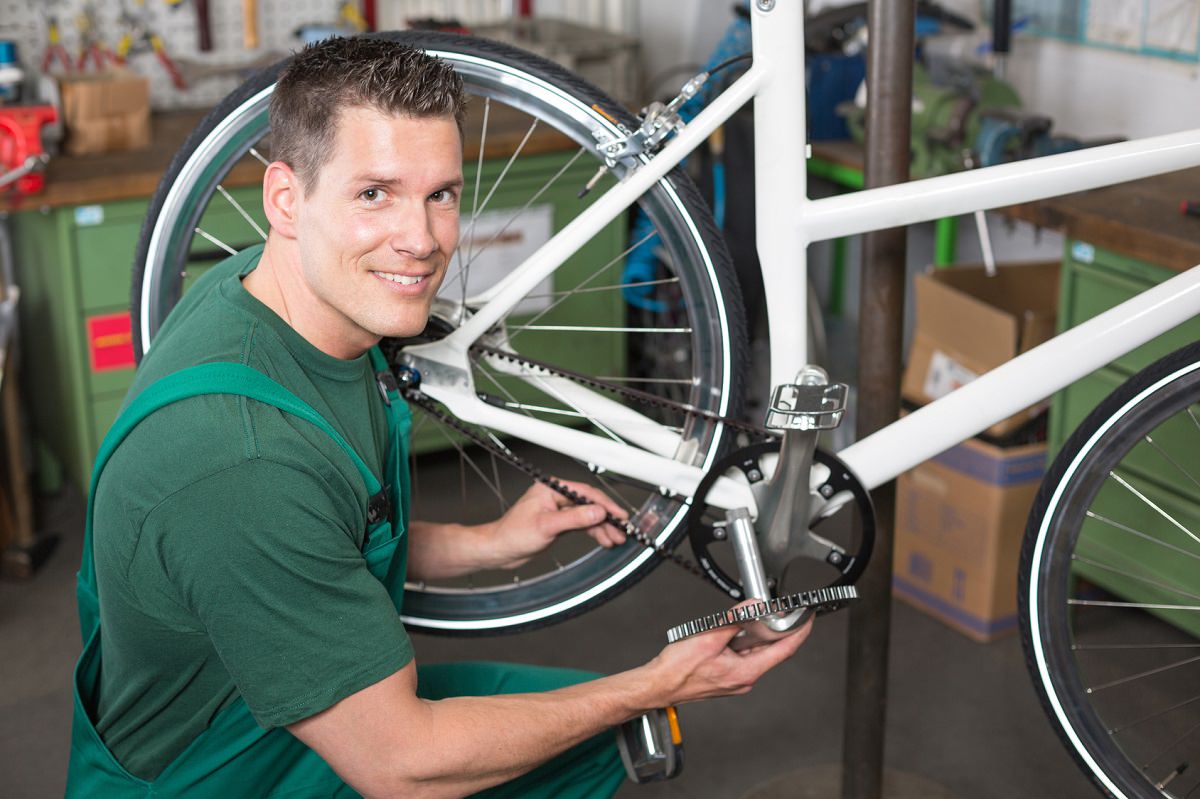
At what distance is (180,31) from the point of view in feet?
10.9

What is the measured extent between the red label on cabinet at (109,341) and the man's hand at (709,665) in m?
1.74

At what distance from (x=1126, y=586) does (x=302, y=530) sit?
170 cm

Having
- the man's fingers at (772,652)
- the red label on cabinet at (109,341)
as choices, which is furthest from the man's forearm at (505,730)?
the red label on cabinet at (109,341)

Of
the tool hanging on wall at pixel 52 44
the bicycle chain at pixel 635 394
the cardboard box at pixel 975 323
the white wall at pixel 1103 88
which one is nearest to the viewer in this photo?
the bicycle chain at pixel 635 394

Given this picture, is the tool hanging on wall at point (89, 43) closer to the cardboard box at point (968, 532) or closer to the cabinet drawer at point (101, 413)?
the cabinet drawer at point (101, 413)

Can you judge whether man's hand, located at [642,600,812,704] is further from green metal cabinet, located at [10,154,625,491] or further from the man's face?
green metal cabinet, located at [10,154,625,491]

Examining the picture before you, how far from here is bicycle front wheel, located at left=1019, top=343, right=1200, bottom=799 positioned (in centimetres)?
155

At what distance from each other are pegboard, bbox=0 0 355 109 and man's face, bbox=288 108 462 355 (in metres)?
2.19

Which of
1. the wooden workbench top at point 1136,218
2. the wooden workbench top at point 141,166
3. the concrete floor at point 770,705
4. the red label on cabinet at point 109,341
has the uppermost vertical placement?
the wooden workbench top at point 141,166

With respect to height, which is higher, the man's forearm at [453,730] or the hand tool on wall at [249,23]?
the hand tool on wall at [249,23]

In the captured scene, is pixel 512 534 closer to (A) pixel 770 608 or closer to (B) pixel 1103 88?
(A) pixel 770 608

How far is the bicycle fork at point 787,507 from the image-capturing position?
4.99ft

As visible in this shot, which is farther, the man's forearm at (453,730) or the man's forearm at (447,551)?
the man's forearm at (447,551)

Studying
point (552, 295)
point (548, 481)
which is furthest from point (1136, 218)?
point (548, 481)
